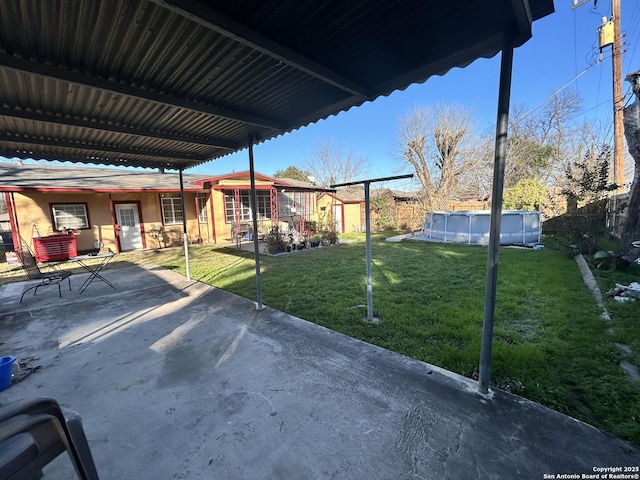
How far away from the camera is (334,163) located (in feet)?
87.0

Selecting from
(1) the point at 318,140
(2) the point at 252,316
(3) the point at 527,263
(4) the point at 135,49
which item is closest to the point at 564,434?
(2) the point at 252,316

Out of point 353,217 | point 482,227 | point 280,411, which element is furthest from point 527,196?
point 280,411

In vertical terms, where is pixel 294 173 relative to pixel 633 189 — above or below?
above

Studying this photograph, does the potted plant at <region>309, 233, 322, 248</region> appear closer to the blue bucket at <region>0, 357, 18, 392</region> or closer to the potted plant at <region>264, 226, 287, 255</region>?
the potted plant at <region>264, 226, 287, 255</region>

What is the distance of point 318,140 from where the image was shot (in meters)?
26.1

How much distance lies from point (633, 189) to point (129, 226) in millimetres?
15537

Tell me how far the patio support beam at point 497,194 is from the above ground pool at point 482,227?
9344 mm

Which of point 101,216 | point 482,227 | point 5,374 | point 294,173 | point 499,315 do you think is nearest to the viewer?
point 5,374

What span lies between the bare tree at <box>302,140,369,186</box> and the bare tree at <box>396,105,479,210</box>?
785 cm

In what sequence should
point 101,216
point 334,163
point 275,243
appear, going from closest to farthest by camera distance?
point 275,243 < point 101,216 < point 334,163

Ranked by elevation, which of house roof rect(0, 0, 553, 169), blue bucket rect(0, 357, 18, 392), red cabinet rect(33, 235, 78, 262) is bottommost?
blue bucket rect(0, 357, 18, 392)

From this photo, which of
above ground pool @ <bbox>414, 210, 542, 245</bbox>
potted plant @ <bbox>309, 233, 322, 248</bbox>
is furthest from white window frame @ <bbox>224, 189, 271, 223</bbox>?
above ground pool @ <bbox>414, 210, 542, 245</bbox>

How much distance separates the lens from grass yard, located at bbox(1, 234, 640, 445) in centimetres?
229

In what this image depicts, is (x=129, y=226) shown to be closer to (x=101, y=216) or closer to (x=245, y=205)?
(x=101, y=216)
